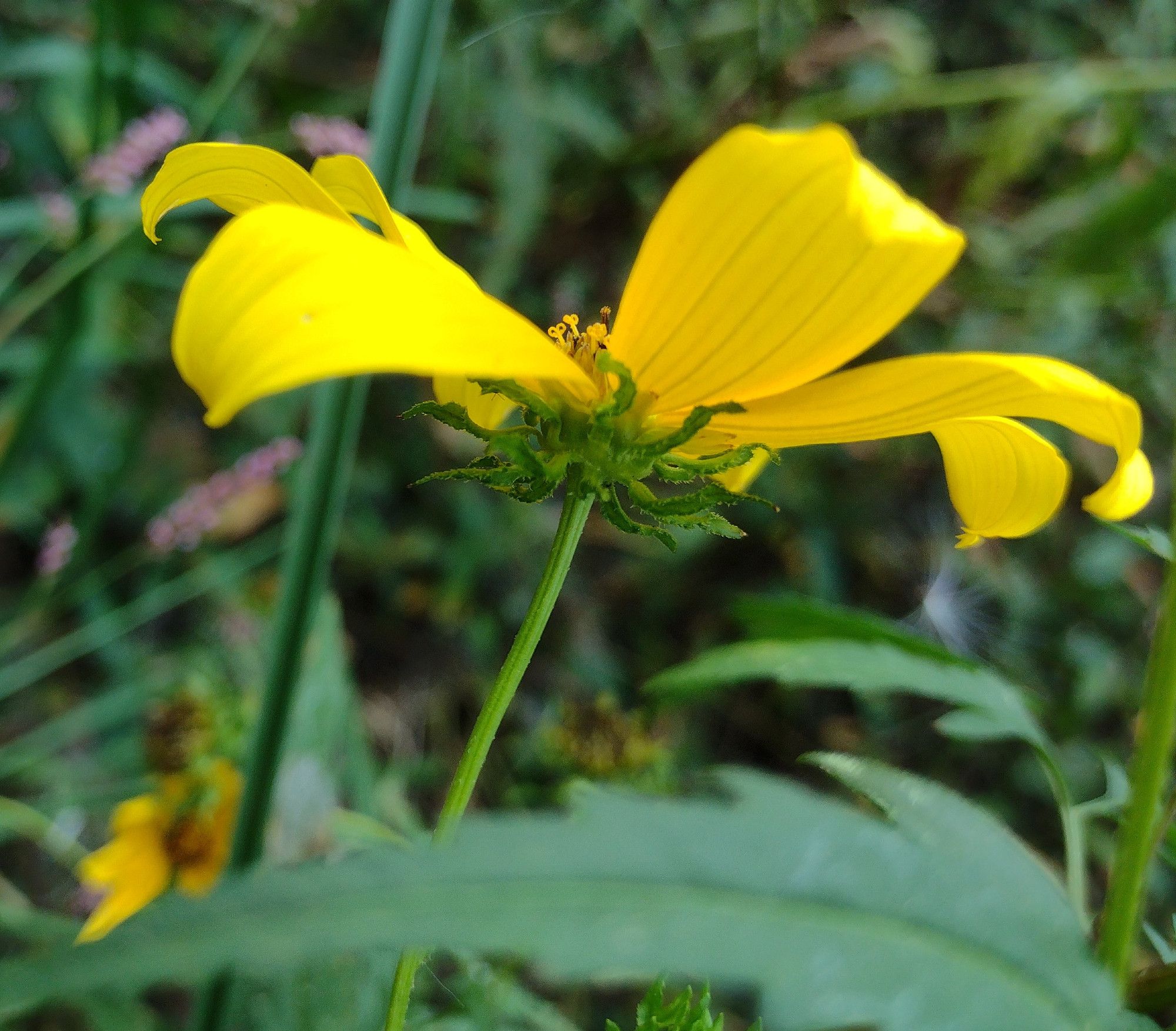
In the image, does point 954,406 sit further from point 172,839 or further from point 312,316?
point 172,839

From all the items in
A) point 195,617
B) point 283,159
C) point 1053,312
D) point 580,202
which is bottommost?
point 195,617

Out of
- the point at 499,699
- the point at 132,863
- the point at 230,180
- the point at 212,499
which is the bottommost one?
the point at 132,863

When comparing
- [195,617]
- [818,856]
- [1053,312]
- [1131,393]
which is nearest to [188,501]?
[195,617]

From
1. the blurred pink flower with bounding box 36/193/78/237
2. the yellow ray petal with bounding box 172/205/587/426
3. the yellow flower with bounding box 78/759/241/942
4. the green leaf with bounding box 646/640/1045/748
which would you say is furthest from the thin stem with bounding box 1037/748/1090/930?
the blurred pink flower with bounding box 36/193/78/237

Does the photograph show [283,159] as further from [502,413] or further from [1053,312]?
[1053,312]

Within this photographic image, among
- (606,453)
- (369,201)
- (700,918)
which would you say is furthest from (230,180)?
(700,918)

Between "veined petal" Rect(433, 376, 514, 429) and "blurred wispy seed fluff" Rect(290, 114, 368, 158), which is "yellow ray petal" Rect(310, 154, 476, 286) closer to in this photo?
"veined petal" Rect(433, 376, 514, 429)
